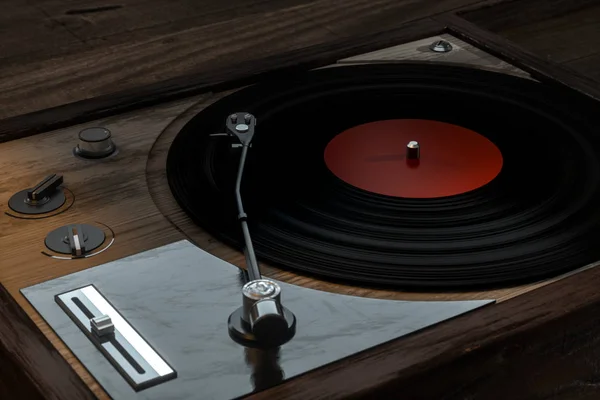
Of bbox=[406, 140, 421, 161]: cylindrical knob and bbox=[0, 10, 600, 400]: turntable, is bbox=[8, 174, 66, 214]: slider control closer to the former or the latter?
bbox=[0, 10, 600, 400]: turntable

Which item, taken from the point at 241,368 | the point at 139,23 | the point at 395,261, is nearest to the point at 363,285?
the point at 395,261

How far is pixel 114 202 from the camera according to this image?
4.16ft

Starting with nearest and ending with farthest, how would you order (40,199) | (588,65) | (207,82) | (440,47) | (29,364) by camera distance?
(29,364)
(40,199)
(207,82)
(440,47)
(588,65)

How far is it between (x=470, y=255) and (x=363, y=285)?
11 cm

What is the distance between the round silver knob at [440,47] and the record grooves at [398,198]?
0.11 meters

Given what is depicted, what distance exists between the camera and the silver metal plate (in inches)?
38.9

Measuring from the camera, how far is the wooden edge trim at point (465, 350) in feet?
3.18

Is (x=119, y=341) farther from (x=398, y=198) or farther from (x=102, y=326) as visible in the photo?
(x=398, y=198)

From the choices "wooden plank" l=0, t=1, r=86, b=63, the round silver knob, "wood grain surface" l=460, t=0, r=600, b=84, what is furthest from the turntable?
"wooden plank" l=0, t=1, r=86, b=63

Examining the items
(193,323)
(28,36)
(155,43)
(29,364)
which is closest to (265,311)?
(193,323)

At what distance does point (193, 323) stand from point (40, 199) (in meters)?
0.29

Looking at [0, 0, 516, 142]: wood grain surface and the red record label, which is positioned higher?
the red record label

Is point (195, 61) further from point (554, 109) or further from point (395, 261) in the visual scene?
point (395, 261)

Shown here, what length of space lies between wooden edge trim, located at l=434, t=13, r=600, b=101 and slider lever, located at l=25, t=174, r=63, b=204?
68 cm
